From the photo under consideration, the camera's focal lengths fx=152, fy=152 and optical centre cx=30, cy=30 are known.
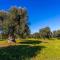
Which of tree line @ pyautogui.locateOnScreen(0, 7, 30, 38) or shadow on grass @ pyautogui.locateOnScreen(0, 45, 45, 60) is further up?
tree line @ pyautogui.locateOnScreen(0, 7, 30, 38)

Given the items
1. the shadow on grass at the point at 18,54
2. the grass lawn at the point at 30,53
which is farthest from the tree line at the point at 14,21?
the shadow on grass at the point at 18,54

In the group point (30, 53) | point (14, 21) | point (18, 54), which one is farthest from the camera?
point (14, 21)

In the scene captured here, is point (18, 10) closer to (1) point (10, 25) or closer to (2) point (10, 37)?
(1) point (10, 25)

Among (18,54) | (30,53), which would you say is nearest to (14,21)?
(30,53)

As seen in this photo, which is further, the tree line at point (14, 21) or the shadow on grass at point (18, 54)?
the tree line at point (14, 21)

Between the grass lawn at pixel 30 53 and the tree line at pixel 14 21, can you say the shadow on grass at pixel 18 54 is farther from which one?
the tree line at pixel 14 21

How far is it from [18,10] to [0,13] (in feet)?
13.6

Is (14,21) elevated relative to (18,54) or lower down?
elevated

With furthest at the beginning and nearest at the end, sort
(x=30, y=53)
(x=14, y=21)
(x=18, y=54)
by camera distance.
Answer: (x=14, y=21) → (x=30, y=53) → (x=18, y=54)

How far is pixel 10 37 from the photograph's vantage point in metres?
35.2

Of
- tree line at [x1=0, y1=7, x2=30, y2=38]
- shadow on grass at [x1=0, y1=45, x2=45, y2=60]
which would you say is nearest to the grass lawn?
shadow on grass at [x1=0, y1=45, x2=45, y2=60]

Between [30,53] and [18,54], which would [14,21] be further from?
[18,54]

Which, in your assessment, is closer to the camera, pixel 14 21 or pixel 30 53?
pixel 30 53

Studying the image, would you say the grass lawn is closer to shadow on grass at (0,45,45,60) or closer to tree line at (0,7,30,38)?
shadow on grass at (0,45,45,60)
